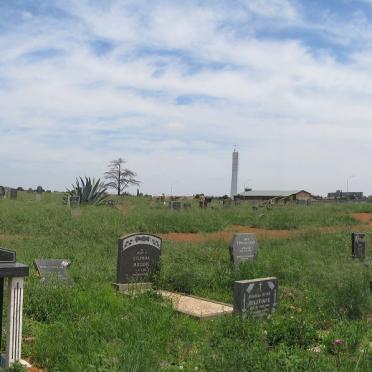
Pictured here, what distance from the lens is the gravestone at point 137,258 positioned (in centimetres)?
921

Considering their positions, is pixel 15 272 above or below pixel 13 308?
above

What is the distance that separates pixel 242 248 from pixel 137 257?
3.15 m

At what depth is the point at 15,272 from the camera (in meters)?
4.71

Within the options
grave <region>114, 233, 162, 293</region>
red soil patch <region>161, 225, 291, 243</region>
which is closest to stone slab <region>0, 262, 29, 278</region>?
grave <region>114, 233, 162, 293</region>

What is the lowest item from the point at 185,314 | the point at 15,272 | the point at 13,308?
the point at 185,314

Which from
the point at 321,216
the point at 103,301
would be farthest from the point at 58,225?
the point at 321,216

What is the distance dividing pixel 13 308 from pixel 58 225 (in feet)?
47.3

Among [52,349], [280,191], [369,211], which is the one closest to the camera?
[52,349]

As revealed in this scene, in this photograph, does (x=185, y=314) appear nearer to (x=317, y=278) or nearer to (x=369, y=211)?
(x=317, y=278)

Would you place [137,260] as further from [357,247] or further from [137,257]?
[357,247]

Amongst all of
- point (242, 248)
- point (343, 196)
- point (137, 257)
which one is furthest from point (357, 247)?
point (343, 196)

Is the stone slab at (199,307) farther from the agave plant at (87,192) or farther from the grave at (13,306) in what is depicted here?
the agave plant at (87,192)

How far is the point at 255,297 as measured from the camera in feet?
23.1

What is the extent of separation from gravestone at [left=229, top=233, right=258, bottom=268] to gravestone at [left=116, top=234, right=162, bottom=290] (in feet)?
7.85
